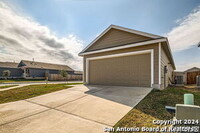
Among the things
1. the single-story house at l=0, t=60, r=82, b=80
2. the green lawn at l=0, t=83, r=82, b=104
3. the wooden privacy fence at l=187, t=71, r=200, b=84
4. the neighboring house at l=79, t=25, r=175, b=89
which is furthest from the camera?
the single-story house at l=0, t=60, r=82, b=80

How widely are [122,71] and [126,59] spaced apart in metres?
1.00

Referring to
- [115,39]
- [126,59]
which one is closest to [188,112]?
[126,59]

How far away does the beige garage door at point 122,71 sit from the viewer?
6.68m

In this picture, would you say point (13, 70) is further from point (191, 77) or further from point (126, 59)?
point (191, 77)

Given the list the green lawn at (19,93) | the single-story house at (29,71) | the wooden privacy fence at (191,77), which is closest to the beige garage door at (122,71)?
the green lawn at (19,93)

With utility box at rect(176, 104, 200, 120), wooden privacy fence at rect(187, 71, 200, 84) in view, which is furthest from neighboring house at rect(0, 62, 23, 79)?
wooden privacy fence at rect(187, 71, 200, 84)

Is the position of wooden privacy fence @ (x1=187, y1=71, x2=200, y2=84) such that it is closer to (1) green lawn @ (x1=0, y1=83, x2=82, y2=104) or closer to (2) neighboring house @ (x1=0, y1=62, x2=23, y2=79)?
(1) green lawn @ (x1=0, y1=83, x2=82, y2=104)

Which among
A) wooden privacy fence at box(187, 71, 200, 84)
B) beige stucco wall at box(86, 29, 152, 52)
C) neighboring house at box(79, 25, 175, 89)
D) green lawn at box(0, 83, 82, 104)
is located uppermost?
beige stucco wall at box(86, 29, 152, 52)

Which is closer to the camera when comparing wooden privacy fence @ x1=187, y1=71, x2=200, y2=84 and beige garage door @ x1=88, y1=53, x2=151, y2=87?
beige garage door @ x1=88, y1=53, x2=151, y2=87

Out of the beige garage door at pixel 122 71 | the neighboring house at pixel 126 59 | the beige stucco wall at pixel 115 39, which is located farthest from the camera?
the beige stucco wall at pixel 115 39

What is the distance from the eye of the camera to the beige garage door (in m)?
6.68

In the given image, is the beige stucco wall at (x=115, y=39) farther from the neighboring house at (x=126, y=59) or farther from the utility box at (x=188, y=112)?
the utility box at (x=188, y=112)

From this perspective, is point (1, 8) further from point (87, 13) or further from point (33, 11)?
point (87, 13)

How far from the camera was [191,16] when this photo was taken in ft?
22.8
